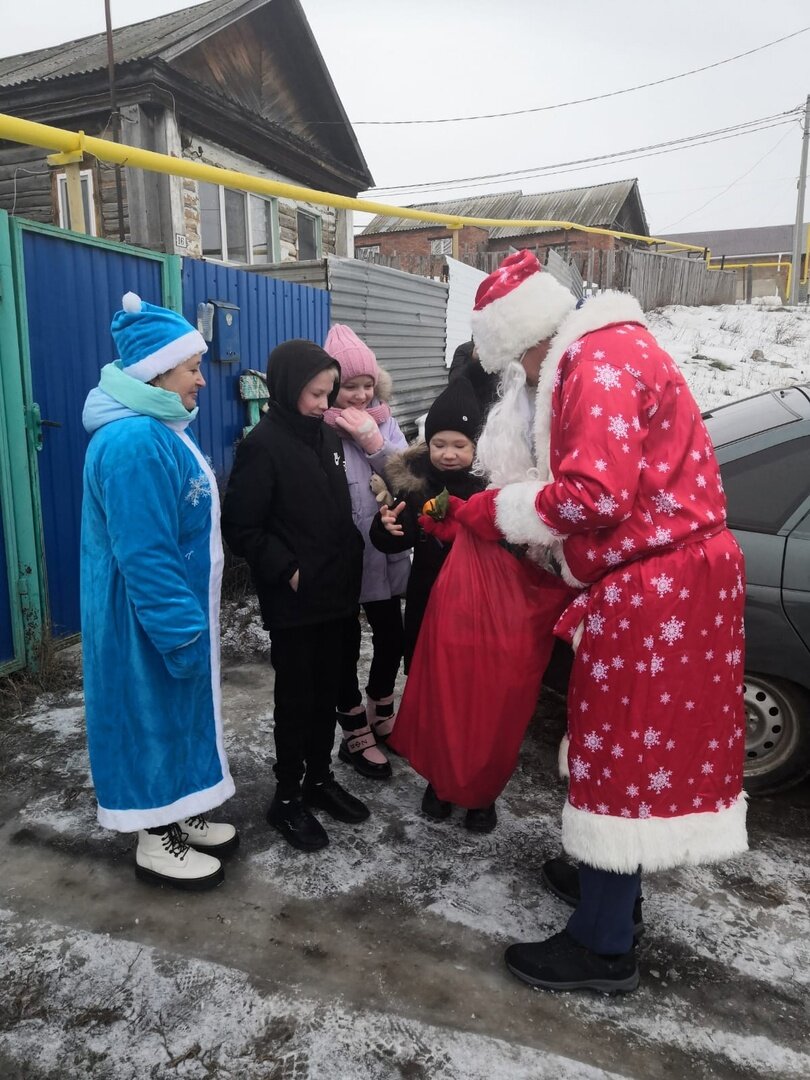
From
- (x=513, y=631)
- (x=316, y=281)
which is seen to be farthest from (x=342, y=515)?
(x=316, y=281)

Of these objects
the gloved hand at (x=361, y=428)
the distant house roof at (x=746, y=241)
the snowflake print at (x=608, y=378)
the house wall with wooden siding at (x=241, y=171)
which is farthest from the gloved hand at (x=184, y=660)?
the distant house roof at (x=746, y=241)

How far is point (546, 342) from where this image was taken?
190cm

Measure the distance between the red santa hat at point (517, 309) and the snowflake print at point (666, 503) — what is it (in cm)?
52

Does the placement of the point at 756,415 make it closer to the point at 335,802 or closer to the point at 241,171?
the point at 335,802

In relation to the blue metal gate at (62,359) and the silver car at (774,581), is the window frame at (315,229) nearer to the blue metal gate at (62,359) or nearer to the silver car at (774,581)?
the blue metal gate at (62,359)

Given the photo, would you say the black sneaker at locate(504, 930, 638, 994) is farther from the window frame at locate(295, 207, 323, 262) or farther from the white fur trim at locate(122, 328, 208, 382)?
the window frame at locate(295, 207, 323, 262)

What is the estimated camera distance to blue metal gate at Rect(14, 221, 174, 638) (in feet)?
12.3

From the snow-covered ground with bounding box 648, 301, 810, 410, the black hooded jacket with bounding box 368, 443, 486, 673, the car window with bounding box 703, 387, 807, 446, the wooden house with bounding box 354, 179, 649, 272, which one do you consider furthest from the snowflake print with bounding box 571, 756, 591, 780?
the wooden house with bounding box 354, 179, 649, 272

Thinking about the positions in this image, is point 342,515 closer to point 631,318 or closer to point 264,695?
point 631,318

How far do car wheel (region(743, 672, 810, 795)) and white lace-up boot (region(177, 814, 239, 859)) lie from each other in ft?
6.51

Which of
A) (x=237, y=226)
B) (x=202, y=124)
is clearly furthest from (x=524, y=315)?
(x=237, y=226)

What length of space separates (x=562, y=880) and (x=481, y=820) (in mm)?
407

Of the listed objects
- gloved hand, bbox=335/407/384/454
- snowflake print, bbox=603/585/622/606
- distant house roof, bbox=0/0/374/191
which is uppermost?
distant house roof, bbox=0/0/374/191

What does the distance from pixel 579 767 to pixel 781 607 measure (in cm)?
128
